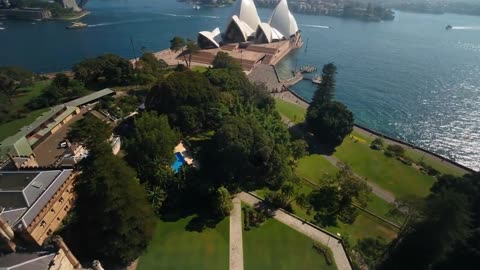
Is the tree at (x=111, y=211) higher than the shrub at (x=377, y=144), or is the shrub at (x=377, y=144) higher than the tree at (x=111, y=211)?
the tree at (x=111, y=211)

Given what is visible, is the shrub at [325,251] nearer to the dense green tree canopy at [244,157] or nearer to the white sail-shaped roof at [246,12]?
the dense green tree canopy at [244,157]

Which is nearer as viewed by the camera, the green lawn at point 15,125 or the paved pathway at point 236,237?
the paved pathway at point 236,237

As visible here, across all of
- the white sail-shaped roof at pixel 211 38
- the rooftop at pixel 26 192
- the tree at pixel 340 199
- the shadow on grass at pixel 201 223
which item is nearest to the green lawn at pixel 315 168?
the tree at pixel 340 199

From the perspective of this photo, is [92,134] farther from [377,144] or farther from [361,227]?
[377,144]

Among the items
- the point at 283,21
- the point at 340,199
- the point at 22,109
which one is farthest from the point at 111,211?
the point at 283,21

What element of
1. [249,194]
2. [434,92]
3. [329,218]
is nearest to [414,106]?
[434,92]

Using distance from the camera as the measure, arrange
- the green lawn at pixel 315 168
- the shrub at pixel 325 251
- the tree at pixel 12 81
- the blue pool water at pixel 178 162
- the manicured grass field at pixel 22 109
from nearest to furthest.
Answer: the shrub at pixel 325 251 < the blue pool water at pixel 178 162 < the green lawn at pixel 315 168 < the manicured grass field at pixel 22 109 < the tree at pixel 12 81

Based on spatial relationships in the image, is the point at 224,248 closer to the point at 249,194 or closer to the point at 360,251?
the point at 249,194

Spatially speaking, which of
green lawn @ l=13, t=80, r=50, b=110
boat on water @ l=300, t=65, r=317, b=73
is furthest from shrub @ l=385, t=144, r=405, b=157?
green lawn @ l=13, t=80, r=50, b=110
